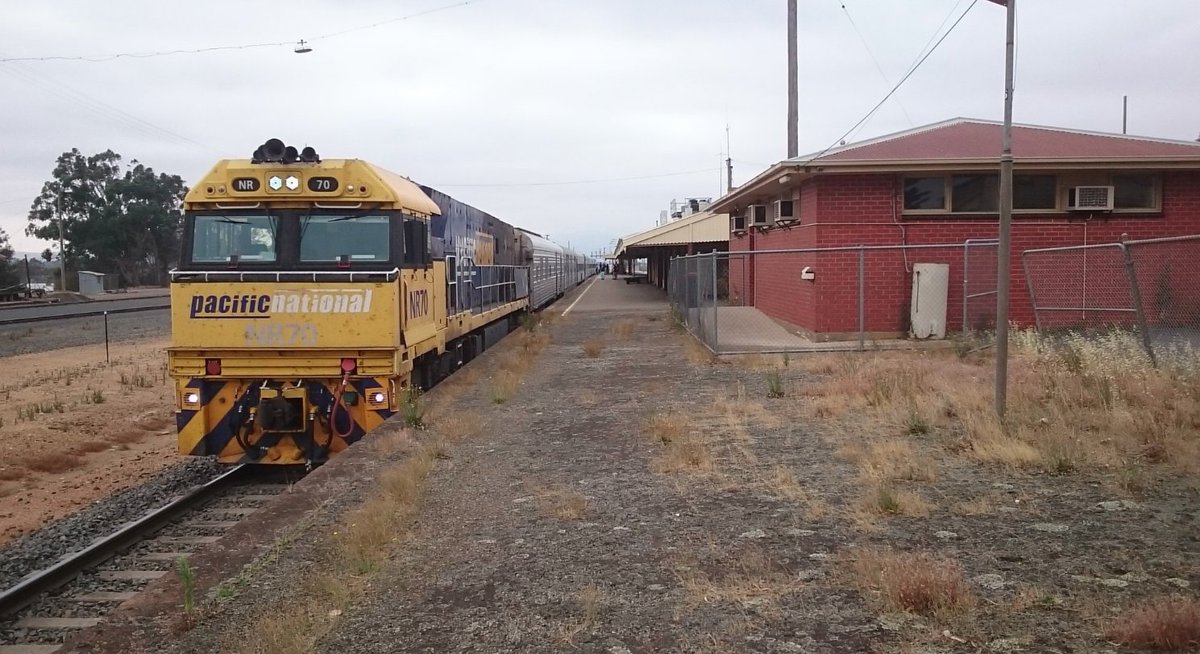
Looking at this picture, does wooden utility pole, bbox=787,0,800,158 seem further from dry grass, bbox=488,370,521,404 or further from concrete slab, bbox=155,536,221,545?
concrete slab, bbox=155,536,221,545

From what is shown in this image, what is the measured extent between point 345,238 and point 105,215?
263 ft

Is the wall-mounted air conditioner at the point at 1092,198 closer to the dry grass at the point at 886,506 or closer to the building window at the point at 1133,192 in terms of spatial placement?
the building window at the point at 1133,192

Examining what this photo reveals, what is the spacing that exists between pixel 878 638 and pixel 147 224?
87.2 meters

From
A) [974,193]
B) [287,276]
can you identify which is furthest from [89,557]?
[974,193]

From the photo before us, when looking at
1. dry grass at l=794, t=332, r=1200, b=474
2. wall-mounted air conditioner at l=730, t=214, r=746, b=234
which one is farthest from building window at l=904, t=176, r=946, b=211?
wall-mounted air conditioner at l=730, t=214, r=746, b=234

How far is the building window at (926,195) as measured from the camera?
16.1 m

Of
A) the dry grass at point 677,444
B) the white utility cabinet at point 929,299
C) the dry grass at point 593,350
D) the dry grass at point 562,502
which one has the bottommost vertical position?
the dry grass at point 562,502

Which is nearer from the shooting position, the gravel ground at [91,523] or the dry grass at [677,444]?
the gravel ground at [91,523]

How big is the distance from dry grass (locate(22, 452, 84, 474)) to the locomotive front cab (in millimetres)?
2990

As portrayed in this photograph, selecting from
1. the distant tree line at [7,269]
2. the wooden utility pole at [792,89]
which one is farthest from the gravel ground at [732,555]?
the distant tree line at [7,269]

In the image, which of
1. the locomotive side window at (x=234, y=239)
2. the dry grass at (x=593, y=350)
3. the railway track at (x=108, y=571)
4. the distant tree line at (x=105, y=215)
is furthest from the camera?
the distant tree line at (x=105, y=215)

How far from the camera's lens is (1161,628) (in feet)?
12.2

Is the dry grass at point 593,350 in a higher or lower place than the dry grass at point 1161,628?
higher

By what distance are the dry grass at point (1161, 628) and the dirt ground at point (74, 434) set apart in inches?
342
